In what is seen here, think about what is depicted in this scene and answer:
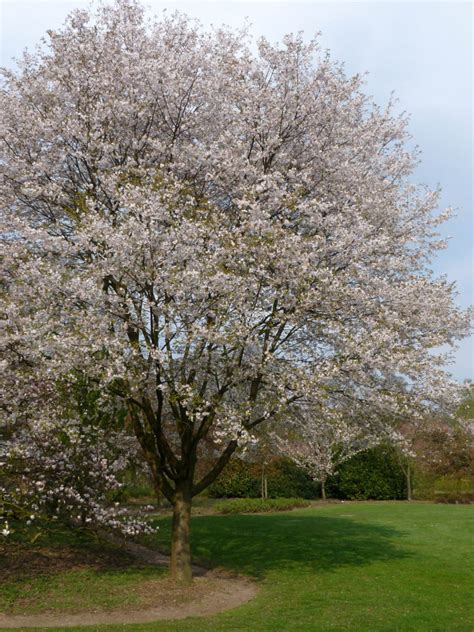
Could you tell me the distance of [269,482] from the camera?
117 ft

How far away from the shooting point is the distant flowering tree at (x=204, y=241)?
1152 cm

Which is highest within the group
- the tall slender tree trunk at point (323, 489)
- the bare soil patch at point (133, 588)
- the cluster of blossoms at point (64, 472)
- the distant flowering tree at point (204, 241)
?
the distant flowering tree at point (204, 241)

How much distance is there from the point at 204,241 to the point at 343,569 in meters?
9.11

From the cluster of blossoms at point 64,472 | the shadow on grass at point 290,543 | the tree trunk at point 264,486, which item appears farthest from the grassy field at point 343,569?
the tree trunk at point 264,486

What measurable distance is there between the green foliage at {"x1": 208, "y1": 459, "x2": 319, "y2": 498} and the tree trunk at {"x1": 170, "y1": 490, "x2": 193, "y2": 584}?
2146 centimetres

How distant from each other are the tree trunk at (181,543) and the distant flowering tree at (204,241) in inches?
1.9

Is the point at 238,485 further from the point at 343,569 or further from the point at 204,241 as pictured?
the point at 204,241

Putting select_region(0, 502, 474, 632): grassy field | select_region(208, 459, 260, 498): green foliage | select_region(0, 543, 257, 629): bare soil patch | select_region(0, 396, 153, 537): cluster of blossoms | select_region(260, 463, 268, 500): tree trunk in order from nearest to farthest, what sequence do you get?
select_region(0, 502, 474, 632): grassy field → select_region(0, 543, 257, 629): bare soil patch → select_region(0, 396, 153, 537): cluster of blossoms → select_region(260, 463, 268, 500): tree trunk → select_region(208, 459, 260, 498): green foliage

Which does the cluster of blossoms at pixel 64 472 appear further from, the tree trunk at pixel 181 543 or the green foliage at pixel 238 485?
the green foliage at pixel 238 485

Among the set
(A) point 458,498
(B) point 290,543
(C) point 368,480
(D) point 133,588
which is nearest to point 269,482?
(C) point 368,480

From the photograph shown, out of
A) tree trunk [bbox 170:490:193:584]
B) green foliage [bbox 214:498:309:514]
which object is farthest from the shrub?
tree trunk [bbox 170:490:193:584]

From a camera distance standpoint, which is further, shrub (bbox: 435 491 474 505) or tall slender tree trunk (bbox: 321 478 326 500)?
tall slender tree trunk (bbox: 321 478 326 500)

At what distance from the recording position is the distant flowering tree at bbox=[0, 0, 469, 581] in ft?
37.8

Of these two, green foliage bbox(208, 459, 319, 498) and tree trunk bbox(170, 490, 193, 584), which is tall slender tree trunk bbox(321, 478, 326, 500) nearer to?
green foliage bbox(208, 459, 319, 498)
